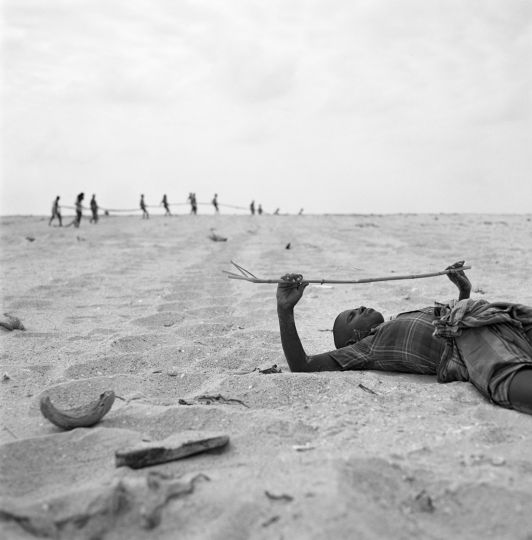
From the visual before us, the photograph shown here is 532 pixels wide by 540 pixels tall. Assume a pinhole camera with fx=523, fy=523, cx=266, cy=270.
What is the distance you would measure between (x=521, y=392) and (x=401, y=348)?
700 mm

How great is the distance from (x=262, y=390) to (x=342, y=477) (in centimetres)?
97

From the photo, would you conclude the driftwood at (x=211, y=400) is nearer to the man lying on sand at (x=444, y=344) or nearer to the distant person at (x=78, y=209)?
the man lying on sand at (x=444, y=344)

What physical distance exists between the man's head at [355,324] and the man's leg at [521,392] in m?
0.90

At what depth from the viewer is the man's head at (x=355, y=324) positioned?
303cm

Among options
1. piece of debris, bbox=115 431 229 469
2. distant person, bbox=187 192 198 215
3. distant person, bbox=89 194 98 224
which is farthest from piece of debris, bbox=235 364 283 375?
distant person, bbox=187 192 198 215

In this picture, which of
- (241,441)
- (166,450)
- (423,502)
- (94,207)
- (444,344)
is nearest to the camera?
(423,502)

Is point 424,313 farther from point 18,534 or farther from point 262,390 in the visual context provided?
point 18,534

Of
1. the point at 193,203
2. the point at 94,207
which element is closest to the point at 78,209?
the point at 94,207

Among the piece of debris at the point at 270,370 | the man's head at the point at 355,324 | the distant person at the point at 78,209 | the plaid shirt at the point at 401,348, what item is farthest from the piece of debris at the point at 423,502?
the distant person at the point at 78,209

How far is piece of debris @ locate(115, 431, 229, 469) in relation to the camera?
1.74 m

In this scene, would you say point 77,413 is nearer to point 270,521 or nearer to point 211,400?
point 211,400

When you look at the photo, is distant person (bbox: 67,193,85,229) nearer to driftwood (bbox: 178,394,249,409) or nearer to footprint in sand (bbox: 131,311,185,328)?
footprint in sand (bbox: 131,311,185,328)

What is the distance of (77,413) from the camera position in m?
2.13

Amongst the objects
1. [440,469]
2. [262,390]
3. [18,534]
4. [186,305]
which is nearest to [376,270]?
[186,305]
